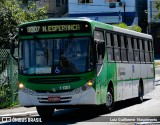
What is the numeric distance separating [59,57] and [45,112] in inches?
83.0

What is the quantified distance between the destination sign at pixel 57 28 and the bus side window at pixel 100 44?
1.81ft

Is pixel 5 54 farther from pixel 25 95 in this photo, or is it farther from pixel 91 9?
pixel 91 9

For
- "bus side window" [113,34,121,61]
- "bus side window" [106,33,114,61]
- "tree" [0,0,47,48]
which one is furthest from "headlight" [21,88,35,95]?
"tree" [0,0,47,48]

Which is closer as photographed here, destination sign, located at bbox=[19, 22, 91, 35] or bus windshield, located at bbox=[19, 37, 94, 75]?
bus windshield, located at bbox=[19, 37, 94, 75]

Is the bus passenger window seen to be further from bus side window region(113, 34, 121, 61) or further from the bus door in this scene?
the bus door

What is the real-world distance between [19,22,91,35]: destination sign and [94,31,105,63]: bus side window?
550 mm

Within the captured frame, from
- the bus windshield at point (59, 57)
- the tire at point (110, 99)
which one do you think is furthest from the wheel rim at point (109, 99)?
the bus windshield at point (59, 57)

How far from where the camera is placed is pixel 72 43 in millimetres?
15500

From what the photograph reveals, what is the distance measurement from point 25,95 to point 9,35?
9.52 meters

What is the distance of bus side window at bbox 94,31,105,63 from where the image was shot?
52.1 feet

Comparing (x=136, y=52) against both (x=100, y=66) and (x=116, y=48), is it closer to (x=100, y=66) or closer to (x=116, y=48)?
(x=116, y=48)

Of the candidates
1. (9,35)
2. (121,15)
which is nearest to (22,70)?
(9,35)

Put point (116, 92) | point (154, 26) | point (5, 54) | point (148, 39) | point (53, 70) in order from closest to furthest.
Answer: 1. point (53, 70)
2. point (116, 92)
3. point (5, 54)
4. point (148, 39)
5. point (154, 26)

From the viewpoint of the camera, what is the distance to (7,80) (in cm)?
2052
